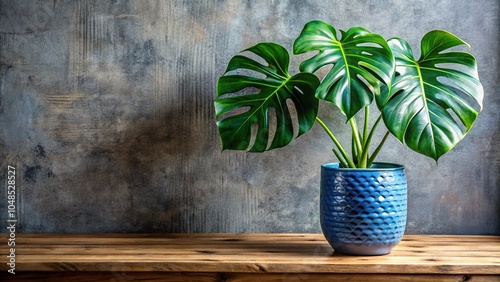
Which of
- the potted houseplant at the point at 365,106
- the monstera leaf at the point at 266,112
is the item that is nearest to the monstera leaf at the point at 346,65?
the potted houseplant at the point at 365,106

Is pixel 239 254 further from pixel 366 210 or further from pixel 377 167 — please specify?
Result: pixel 377 167

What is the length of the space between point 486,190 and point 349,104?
2.89 ft

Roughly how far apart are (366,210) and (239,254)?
0.39 metres

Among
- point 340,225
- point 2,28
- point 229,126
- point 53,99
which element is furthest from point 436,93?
point 2,28

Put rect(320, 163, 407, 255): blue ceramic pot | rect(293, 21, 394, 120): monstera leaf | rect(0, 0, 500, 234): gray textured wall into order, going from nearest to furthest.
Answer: rect(293, 21, 394, 120): monstera leaf
rect(320, 163, 407, 255): blue ceramic pot
rect(0, 0, 500, 234): gray textured wall

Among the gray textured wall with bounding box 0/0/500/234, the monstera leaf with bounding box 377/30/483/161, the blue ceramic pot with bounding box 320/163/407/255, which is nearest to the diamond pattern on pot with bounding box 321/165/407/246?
the blue ceramic pot with bounding box 320/163/407/255

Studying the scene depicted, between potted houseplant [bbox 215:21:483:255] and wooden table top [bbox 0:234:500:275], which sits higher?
potted houseplant [bbox 215:21:483:255]

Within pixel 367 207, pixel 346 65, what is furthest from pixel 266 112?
pixel 367 207

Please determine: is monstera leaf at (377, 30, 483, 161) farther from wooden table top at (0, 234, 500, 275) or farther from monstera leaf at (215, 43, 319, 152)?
wooden table top at (0, 234, 500, 275)

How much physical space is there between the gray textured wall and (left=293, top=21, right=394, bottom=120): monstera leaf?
471mm

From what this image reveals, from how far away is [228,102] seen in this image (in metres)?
1.82

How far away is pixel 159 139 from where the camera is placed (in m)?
2.16

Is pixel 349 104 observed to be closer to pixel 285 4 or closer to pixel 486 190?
pixel 285 4

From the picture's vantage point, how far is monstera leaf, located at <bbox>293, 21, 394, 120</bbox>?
5.07 ft
